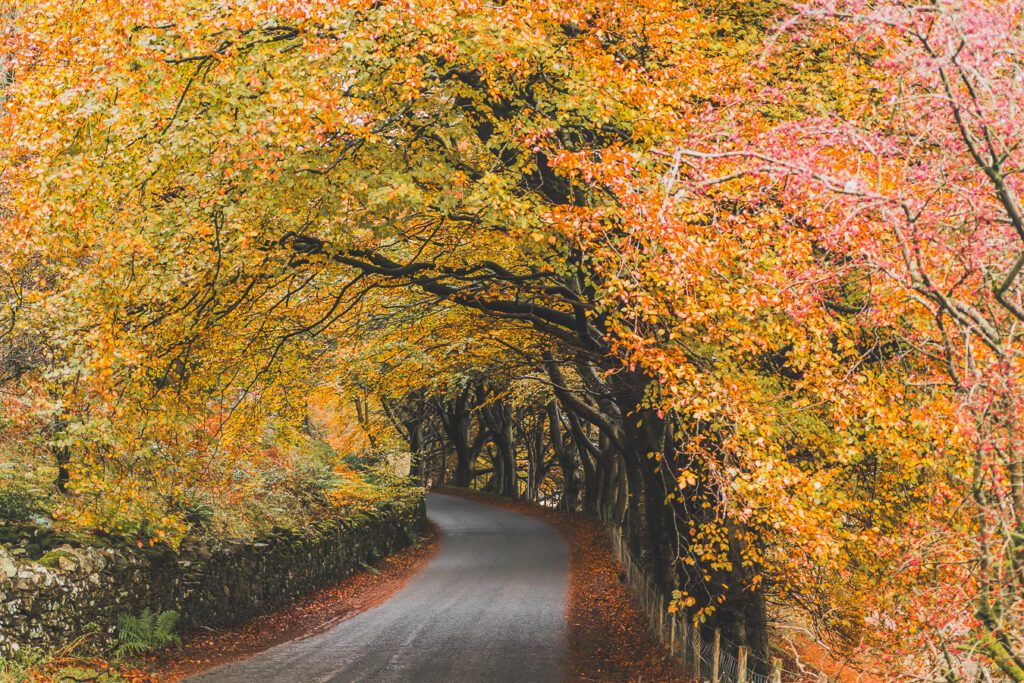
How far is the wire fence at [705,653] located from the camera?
982cm

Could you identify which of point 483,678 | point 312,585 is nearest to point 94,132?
point 483,678

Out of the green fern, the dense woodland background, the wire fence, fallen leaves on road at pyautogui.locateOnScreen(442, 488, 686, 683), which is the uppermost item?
the dense woodland background

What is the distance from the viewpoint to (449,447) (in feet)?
180

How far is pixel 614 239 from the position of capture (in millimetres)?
9453

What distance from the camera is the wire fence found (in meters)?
9.82

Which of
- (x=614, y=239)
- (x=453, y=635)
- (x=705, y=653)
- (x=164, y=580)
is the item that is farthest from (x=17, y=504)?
(x=705, y=653)

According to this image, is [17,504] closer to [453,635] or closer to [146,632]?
[146,632]

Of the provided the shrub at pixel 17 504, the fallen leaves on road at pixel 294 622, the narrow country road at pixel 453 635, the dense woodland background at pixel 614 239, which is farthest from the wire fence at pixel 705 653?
the shrub at pixel 17 504

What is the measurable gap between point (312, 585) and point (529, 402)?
1458 cm

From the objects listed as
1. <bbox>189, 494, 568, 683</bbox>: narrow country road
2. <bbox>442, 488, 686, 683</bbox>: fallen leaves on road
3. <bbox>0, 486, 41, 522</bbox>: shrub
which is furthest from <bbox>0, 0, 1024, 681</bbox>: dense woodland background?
<bbox>189, 494, 568, 683</bbox>: narrow country road

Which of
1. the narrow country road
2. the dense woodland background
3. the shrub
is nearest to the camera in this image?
the dense woodland background

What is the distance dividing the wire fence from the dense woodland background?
1.32 ft

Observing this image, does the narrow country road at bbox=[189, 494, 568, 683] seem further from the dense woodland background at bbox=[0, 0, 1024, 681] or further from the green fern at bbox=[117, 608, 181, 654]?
the dense woodland background at bbox=[0, 0, 1024, 681]

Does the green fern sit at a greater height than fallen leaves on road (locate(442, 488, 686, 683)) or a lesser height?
greater
